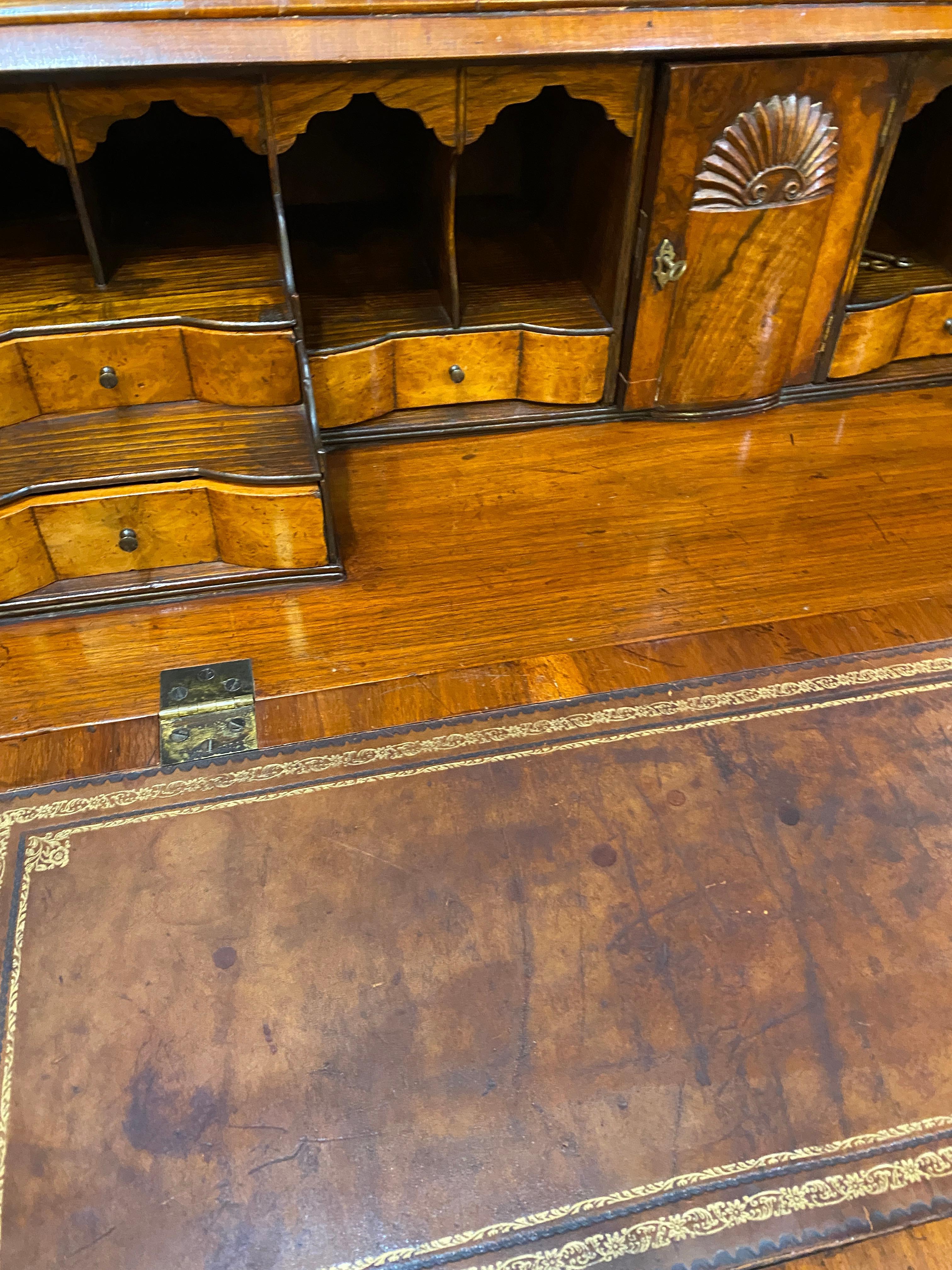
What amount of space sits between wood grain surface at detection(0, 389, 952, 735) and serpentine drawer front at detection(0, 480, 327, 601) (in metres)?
0.10

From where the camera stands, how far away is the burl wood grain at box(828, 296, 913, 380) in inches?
93.1

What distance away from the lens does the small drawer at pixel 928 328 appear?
2.41 meters

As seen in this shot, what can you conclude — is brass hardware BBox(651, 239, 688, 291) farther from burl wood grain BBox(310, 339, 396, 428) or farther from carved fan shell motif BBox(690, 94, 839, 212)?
burl wood grain BBox(310, 339, 396, 428)

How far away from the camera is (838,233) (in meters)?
2.16

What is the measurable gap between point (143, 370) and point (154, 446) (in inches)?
6.6

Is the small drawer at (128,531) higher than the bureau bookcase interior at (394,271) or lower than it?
lower

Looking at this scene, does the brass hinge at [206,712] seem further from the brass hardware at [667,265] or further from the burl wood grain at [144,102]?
the brass hardware at [667,265]

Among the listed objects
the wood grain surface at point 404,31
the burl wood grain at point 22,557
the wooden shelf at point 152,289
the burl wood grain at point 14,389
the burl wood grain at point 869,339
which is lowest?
the burl wood grain at point 22,557

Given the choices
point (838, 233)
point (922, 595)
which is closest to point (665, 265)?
point (838, 233)

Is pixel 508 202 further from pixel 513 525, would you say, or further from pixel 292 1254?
pixel 292 1254

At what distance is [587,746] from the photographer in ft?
5.58

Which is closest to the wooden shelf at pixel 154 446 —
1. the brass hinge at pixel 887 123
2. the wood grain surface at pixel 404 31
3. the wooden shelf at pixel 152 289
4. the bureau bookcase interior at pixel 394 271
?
the bureau bookcase interior at pixel 394 271

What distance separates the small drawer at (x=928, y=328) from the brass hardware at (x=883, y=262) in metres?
0.13

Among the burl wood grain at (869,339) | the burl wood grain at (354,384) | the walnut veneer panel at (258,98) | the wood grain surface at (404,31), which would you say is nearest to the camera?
the wood grain surface at (404,31)
